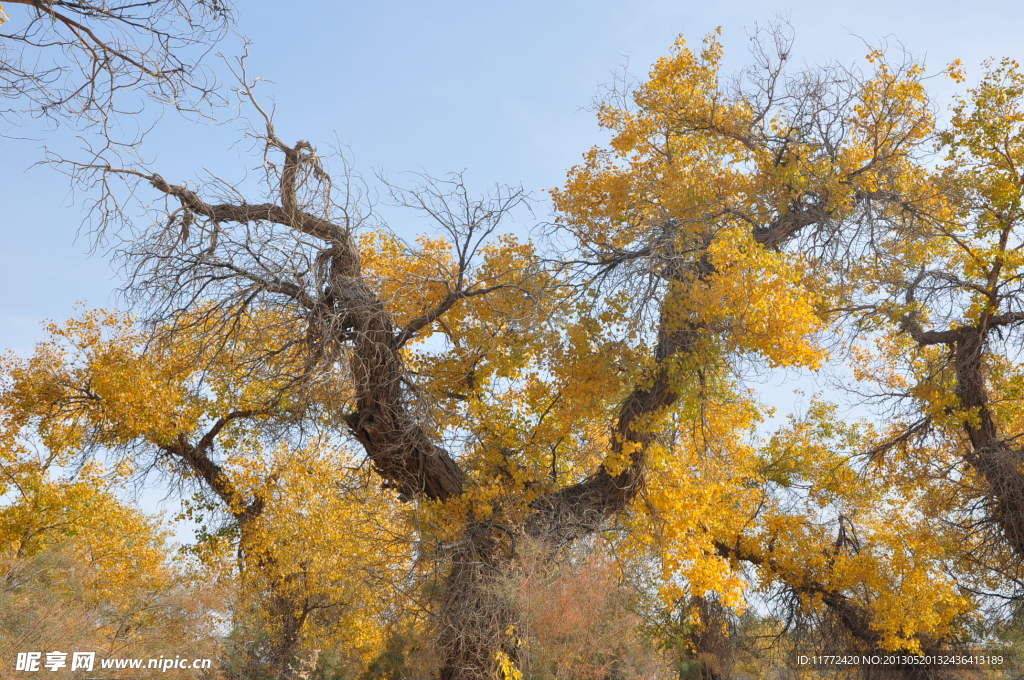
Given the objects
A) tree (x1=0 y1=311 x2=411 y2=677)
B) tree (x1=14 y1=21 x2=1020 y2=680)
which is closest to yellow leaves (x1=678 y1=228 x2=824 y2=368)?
tree (x1=14 y1=21 x2=1020 y2=680)

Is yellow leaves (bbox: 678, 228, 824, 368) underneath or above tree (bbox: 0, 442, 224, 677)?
above

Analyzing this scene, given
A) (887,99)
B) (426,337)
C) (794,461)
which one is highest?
(887,99)

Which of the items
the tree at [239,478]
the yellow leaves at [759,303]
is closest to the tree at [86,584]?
the tree at [239,478]

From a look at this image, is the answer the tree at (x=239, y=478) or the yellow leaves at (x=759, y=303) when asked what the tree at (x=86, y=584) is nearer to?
the tree at (x=239, y=478)

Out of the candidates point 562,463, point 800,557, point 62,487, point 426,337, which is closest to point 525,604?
point 562,463

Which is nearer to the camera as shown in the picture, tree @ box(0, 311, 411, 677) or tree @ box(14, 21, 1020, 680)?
tree @ box(14, 21, 1020, 680)

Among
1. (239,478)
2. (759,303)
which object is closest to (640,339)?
(759,303)

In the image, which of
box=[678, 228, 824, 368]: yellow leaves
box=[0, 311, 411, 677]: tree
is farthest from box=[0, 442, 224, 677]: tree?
box=[678, 228, 824, 368]: yellow leaves

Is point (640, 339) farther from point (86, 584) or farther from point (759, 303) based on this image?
point (86, 584)

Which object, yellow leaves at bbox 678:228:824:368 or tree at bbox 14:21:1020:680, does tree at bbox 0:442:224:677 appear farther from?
yellow leaves at bbox 678:228:824:368

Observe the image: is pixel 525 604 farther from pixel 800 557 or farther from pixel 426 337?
pixel 800 557

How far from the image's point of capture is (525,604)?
951 centimetres

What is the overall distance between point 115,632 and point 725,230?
1100 cm

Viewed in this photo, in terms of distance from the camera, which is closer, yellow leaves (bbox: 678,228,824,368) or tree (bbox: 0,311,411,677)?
yellow leaves (bbox: 678,228,824,368)
